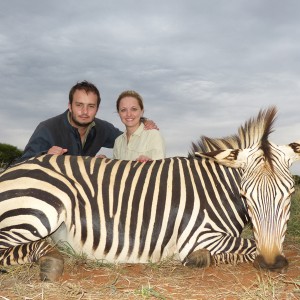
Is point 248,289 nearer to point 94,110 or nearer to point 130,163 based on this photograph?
point 130,163

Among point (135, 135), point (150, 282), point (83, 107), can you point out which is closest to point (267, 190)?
point (150, 282)

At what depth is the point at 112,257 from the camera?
158 inches

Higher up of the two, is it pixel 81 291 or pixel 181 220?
pixel 181 220

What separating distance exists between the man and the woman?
22cm

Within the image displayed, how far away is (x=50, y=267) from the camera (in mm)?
3572

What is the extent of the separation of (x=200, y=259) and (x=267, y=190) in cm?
89

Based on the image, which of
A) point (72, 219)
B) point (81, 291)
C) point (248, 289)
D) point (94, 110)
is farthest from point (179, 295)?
point (94, 110)

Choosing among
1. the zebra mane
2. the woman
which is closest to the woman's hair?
the woman

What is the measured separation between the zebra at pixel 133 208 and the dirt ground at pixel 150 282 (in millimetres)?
113

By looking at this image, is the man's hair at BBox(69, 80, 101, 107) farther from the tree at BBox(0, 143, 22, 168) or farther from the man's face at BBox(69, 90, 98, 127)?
the tree at BBox(0, 143, 22, 168)

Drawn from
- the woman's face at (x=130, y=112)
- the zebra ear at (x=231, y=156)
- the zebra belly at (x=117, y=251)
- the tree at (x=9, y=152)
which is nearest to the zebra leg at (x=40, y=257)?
the zebra belly at (x=117, y=251)

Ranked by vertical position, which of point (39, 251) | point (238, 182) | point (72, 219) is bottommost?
point (39, 251)

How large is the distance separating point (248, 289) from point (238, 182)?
1.25m

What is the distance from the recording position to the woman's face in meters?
5.84
